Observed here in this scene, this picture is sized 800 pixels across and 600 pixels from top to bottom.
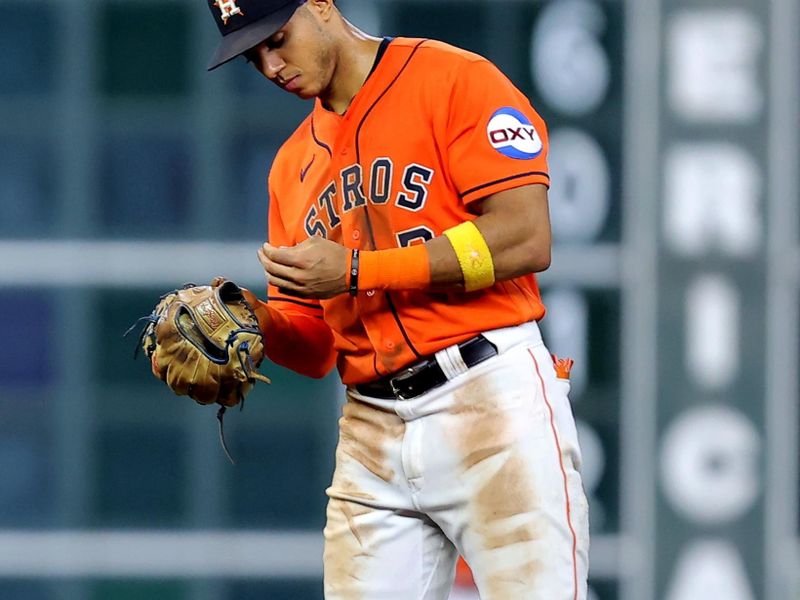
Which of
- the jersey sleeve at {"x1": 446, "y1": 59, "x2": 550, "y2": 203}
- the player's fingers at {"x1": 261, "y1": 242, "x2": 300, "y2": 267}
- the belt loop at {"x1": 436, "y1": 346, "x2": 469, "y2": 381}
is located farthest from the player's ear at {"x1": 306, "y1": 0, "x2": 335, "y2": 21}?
the belt loop at {"x1": 436, "y1": 346, "x2": 469, "y2": 381}

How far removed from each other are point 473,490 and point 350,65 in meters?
0.98

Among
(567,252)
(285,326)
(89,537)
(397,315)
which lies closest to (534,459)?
(397,315)

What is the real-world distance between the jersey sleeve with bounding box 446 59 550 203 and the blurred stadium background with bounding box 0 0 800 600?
→ 4.49 metres

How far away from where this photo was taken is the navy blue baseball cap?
3809 mm

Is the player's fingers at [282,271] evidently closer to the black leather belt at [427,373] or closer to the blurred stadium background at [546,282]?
the black leather belt at [427,373]

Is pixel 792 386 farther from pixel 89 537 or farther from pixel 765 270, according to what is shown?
pixel 89 537

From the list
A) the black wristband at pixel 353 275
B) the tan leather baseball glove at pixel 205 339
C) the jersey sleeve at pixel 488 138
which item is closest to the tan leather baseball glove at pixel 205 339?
the tan leather baseball glove at pixel 205 339

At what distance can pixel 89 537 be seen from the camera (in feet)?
28.0

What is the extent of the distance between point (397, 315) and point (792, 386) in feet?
16.1

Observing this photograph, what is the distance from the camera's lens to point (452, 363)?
3812 mm

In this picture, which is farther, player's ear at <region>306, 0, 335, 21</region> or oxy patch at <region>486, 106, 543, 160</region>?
player's ear at <region>306, 0, 335, 21</region>

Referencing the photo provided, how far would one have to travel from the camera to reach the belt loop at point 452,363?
12.5ft

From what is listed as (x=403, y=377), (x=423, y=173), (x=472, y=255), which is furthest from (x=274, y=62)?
(x=403, y=377)

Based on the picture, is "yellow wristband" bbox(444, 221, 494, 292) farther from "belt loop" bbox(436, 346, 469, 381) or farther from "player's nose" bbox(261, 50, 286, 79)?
"player's nose" bbox(261, 50, 286, 79)
